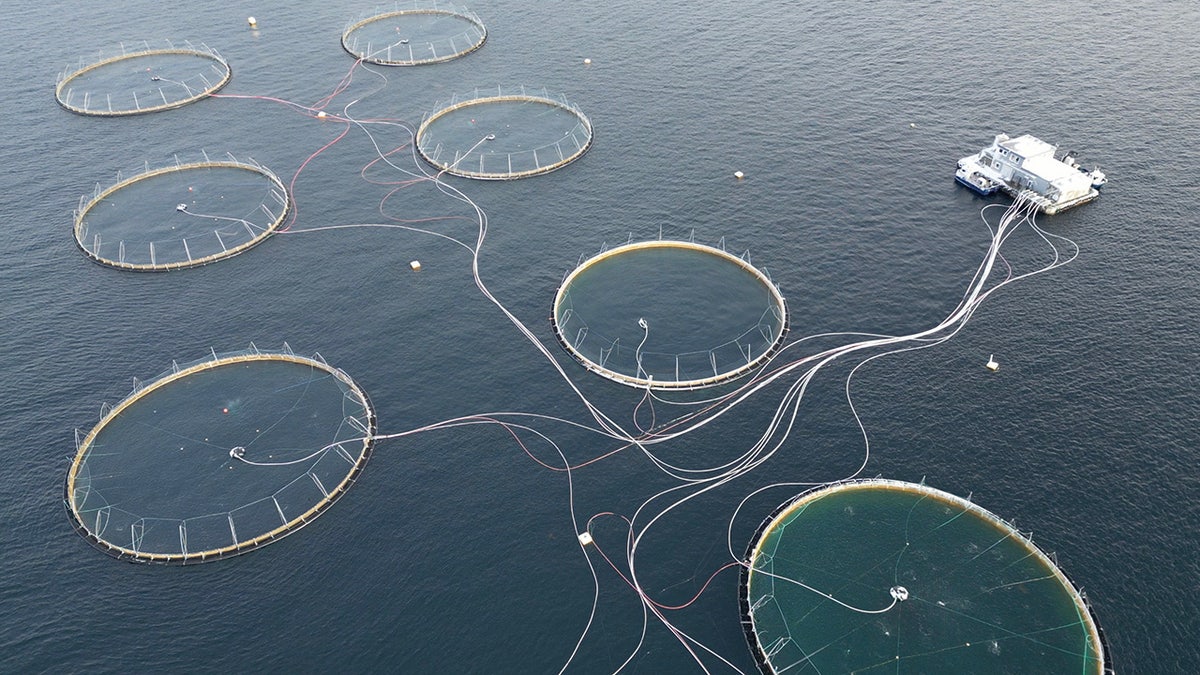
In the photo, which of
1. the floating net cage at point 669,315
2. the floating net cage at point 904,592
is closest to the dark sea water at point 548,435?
the floating net cage at point 904,592

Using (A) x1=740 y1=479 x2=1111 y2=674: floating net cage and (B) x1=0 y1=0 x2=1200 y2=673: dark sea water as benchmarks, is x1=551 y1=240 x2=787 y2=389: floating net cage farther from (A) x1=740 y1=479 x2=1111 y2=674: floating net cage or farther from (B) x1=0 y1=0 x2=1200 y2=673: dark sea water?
(A) x1=740 y1=479 x2=1111 y2=674: floating net cage

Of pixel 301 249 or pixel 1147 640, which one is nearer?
pixel 1147 640

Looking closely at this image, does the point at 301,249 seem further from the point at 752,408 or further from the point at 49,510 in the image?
the point at 752,408

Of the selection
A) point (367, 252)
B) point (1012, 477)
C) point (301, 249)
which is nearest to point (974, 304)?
point (1012, 477)

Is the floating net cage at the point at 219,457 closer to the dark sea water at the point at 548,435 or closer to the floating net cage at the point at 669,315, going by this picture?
→ the dark sea water at the point at 548,435

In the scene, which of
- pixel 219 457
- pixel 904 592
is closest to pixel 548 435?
pixel 219 457

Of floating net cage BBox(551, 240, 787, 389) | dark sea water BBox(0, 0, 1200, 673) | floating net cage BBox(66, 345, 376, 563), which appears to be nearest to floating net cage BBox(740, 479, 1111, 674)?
dark sea water BBox(0, 0, 1200, 673)
